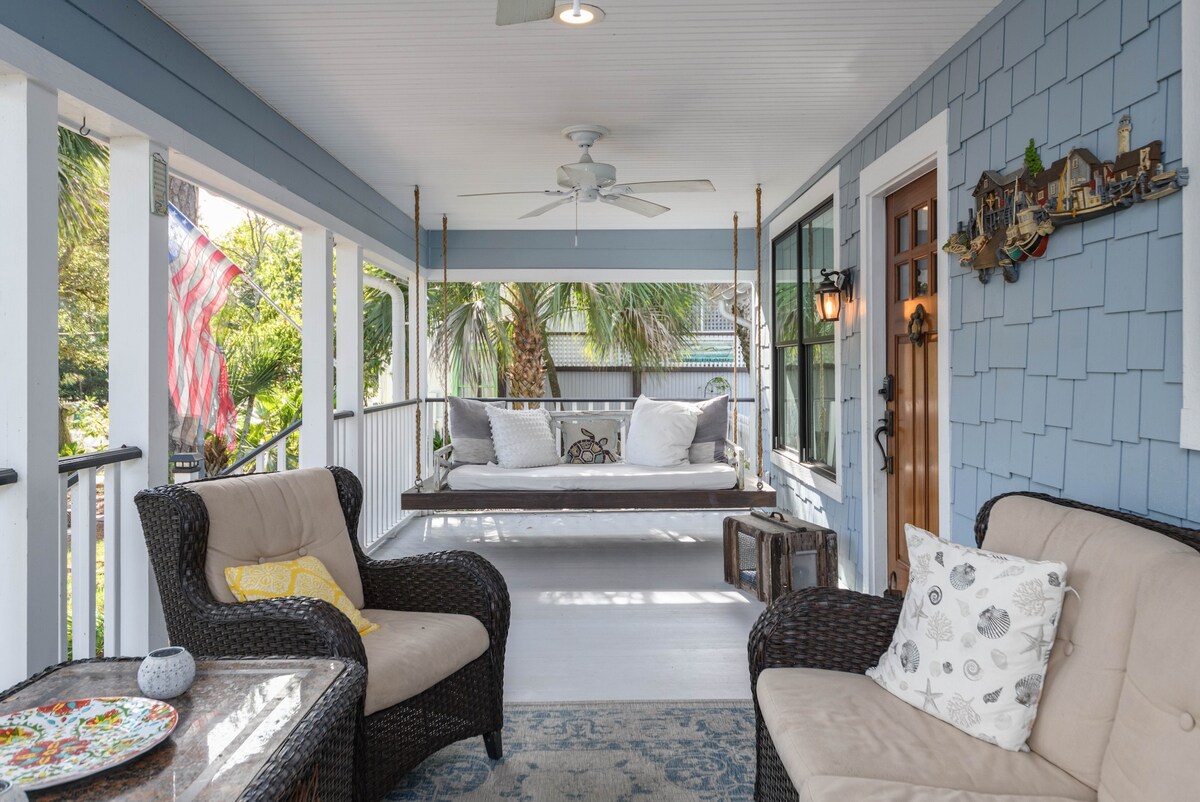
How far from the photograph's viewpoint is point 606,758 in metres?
2.54

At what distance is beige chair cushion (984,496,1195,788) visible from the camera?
5.32 ft

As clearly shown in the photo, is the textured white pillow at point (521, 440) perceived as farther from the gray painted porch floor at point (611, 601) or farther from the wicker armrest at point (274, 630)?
the wicker armrest at point (274, 630)

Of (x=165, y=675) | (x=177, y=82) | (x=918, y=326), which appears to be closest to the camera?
(x=165, y=675)

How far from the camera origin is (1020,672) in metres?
1.74

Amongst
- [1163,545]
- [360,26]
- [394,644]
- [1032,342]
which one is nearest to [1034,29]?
[1032,342]

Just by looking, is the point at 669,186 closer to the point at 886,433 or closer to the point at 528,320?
the point at 886,433

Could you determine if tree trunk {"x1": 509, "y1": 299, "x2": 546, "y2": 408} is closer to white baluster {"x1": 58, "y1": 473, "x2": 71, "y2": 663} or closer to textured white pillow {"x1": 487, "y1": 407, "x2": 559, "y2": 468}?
textured white pillow {"x1": 487, "y1": 407, "x2": 559, "y2": 468}

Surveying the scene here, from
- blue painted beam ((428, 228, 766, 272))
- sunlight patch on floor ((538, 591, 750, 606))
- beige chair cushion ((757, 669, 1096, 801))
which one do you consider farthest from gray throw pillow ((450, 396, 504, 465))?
beige chair cushion ((757, 669, 1096, 801))

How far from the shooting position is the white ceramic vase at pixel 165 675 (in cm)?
163

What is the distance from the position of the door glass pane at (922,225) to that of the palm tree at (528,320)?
5.50 metres

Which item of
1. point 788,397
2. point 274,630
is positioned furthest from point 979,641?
point 788,397

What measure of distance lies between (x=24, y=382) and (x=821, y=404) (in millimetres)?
4099

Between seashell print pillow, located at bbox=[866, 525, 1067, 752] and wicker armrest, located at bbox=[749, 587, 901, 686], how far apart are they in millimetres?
90

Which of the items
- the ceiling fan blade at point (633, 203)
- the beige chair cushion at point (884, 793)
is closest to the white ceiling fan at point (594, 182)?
the ceiling fan blade at point (633, 203)
